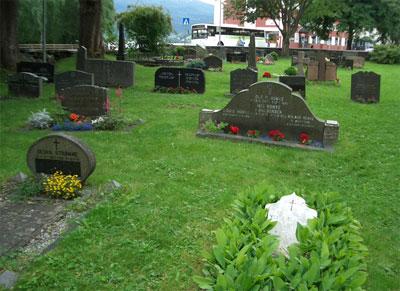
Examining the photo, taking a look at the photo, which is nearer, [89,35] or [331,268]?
[331,268]

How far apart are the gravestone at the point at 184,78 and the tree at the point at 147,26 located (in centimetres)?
1801

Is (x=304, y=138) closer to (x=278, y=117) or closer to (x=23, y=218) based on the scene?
(x=278, y=117)

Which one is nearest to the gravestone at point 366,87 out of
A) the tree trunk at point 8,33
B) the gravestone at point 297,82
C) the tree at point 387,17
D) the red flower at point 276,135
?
the gravestone at point 297,82

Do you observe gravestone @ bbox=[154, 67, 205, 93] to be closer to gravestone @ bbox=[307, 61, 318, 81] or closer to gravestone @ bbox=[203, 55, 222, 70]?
gravestone @ bbox=[307, 61, 318, 81]

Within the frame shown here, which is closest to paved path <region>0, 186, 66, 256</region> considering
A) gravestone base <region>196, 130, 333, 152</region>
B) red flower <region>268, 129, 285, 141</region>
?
gravestone base <region>196, 130, 333, 152</region>

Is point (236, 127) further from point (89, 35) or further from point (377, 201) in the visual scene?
point (89, 35)

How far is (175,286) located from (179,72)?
46.3 feet

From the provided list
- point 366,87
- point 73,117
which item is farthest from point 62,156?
point 366,87

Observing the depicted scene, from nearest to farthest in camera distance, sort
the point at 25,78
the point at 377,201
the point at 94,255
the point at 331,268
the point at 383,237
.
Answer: the point at 331,268
the point at 94,255
the point at 383,237
the point at 377,201
the point at 25,78

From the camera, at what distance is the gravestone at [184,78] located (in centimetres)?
1809

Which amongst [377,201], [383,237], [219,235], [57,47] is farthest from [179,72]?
[57,47]

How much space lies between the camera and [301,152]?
9844 mm

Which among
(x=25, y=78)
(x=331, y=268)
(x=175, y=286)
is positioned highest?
(x=25, y=78)

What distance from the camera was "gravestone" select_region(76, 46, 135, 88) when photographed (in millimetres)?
19781
